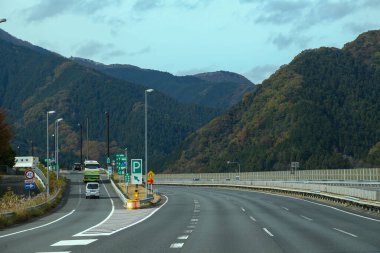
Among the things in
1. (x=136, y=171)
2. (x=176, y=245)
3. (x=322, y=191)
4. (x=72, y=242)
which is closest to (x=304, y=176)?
(x=322, y=191)

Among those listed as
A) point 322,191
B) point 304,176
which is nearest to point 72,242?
point 322,191

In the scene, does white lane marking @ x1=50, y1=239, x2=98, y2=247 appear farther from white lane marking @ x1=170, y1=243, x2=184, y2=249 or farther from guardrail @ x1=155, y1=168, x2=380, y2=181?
guardrail @ x1=155, y1=168, x2=380, y2=181

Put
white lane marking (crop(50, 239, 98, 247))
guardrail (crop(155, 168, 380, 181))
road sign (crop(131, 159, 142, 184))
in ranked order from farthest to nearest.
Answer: guardrail (crop(155, 168, 380, 181)) < road sign (crop(131, 159, 142, 184)) < white lane marking (crop(50, 239, 98, 247))

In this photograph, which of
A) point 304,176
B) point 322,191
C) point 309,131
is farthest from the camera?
point 309,131

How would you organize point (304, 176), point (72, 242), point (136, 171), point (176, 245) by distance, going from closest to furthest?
point (176, 245), point (72, 242), point (136, 171), point (304, 176)

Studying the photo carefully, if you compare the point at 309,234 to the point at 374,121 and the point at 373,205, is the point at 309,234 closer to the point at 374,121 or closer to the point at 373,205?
the point at 373,205

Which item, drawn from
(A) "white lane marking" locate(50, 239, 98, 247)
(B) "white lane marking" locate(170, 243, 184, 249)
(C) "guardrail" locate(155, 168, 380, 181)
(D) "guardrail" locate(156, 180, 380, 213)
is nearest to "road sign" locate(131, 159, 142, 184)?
(D) "guardrail" locate(156, 180, 380, 213)

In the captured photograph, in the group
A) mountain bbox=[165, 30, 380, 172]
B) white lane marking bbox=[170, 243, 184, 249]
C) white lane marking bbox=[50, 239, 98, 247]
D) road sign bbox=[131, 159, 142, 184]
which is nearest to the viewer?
white lane marking bbox=[170, 243, 184, 249]

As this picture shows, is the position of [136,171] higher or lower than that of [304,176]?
higher

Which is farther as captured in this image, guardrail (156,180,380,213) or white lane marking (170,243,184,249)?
guardrail (156,180,380,213)

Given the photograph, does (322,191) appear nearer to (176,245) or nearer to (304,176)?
(304,176)

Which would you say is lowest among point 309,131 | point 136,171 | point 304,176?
point 304,176

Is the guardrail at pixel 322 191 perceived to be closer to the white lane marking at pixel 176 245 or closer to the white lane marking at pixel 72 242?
the white lane marking at pixel 176 245

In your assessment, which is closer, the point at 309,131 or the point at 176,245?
the point at 176,245
